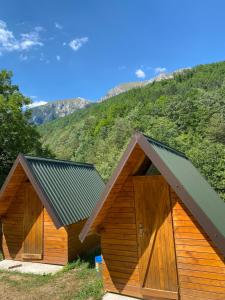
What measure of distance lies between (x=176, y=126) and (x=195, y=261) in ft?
141

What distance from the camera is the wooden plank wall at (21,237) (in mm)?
10961

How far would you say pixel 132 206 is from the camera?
25.6 feet

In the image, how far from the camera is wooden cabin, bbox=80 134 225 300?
6.39m

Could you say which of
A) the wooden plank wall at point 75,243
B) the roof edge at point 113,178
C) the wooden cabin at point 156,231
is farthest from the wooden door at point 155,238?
the wooden plank wall at point 75,243

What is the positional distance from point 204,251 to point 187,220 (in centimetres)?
81

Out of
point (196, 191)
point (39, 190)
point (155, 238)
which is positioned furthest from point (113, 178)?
point (39, 190)

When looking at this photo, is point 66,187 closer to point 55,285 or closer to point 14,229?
point 14,229

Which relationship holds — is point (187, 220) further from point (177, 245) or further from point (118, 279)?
point (118, 279)

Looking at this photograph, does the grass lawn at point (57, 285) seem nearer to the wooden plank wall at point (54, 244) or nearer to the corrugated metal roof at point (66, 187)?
the wooden plank wall at point (54, 244)

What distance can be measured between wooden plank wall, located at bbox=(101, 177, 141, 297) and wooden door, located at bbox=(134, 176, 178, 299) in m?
0.20

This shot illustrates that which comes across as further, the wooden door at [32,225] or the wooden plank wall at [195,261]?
the wooden door at [32,225]

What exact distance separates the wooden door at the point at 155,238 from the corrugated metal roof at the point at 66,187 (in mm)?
3634

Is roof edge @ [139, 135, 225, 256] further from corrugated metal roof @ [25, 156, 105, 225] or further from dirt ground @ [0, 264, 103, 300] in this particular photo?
corrugated metal roof @ [25, 156, 105, 225]

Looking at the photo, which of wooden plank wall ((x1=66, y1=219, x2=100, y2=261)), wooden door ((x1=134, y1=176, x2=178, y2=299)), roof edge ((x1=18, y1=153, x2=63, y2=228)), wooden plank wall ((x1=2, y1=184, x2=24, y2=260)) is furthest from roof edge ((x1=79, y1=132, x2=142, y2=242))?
wooden plank wall ((x1=2, y1=184, x2=24, y2=260))
